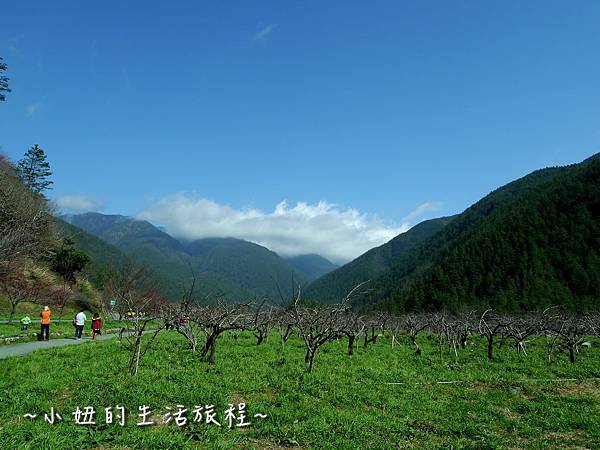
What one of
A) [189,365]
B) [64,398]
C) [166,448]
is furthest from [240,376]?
[166,448]

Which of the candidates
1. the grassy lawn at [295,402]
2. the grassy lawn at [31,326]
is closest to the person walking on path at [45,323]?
the grassy lawn at [31,326]

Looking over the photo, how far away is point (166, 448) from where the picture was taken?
9.27 meters

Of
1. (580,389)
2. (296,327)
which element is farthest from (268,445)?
(296,327)

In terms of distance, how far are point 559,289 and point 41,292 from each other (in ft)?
383

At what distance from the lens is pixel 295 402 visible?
13.7 metres

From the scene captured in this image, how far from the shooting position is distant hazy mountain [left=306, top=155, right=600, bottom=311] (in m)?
108

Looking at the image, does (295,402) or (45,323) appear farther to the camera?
(45,323)

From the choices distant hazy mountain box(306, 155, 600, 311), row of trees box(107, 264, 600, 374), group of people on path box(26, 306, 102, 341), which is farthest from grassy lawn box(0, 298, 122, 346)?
distant hazy mountain box(306, 155, 600, 311)

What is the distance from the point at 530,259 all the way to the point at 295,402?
5067 inches

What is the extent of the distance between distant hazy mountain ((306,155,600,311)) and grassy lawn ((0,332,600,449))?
309ft

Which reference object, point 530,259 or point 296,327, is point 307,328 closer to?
point 296,327

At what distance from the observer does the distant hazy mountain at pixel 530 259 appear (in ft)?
354

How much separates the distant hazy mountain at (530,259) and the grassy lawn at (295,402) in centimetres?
9412

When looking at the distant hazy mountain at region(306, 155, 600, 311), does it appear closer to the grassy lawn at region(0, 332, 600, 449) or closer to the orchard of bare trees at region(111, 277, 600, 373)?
the orchard of bare trees at region(111, 277, 600, 373)
